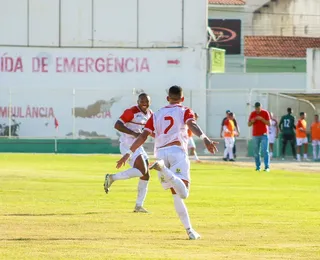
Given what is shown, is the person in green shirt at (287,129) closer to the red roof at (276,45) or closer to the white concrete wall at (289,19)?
the red roof at (276,45)

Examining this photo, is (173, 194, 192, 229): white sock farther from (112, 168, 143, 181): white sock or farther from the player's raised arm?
(112, 168, 143, 181): white sock

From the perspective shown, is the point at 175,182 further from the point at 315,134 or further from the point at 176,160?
the point at 315,134

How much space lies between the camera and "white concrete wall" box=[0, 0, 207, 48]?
58812 millimetres

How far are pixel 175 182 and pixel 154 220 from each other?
111 inches

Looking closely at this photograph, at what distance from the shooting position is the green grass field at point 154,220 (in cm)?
1334

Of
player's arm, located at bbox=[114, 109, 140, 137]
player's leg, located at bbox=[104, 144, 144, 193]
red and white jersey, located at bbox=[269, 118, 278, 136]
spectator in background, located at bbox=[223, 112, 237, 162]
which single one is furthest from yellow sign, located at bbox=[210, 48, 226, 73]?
player's leg, located at bbox=[104, 144, 144, 193]

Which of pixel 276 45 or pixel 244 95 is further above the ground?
pixel 276 45

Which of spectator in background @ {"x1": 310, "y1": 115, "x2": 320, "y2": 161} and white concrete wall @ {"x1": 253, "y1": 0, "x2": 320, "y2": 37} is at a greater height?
white concrete wall @ {"x1": 253, "y1": 0, "x2": 320, "y2": 37}

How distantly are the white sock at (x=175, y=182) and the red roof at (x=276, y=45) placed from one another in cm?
7649

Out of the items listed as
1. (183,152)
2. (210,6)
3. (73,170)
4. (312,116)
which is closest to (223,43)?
(210,6)

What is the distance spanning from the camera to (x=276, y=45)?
9288cm

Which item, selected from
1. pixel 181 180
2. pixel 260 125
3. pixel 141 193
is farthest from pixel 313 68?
pixel 181 180

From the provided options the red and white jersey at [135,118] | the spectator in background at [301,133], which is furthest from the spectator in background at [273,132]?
the red and white jersey at [135,118]

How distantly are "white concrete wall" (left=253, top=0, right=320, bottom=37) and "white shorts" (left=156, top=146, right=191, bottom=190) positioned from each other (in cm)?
8272
